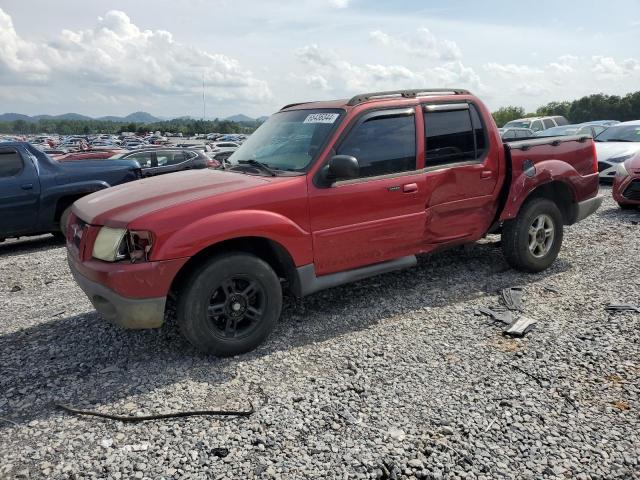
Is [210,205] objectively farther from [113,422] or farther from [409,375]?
[409,375]

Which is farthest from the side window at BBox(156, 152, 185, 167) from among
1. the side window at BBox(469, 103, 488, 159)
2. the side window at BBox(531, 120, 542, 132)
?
the side window at BBox(531, 120, 542, 132)

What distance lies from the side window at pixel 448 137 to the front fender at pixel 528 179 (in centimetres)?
56

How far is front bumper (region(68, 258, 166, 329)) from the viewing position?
338 cm

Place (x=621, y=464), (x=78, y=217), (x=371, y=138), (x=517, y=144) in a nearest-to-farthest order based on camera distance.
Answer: (x=621, y=464) → (x=78, y=217) → (x=371, y=138) → (x=517, y=144)

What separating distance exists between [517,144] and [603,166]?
7437 mm

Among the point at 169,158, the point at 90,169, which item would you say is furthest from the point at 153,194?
the point at 169,158

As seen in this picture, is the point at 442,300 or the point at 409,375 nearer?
the point at 409,375

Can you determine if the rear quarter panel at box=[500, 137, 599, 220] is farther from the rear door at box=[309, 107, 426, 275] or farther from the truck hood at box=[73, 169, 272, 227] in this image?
the truck hood at box=[73, 169, 272, 227]

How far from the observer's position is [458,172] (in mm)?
4746

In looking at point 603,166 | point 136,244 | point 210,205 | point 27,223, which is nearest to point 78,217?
point 136,244

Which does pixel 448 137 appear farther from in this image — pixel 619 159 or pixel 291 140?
pixel 619 159

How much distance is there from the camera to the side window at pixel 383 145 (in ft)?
13.9

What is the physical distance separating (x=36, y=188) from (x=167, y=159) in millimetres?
5245

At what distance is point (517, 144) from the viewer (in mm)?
5227
